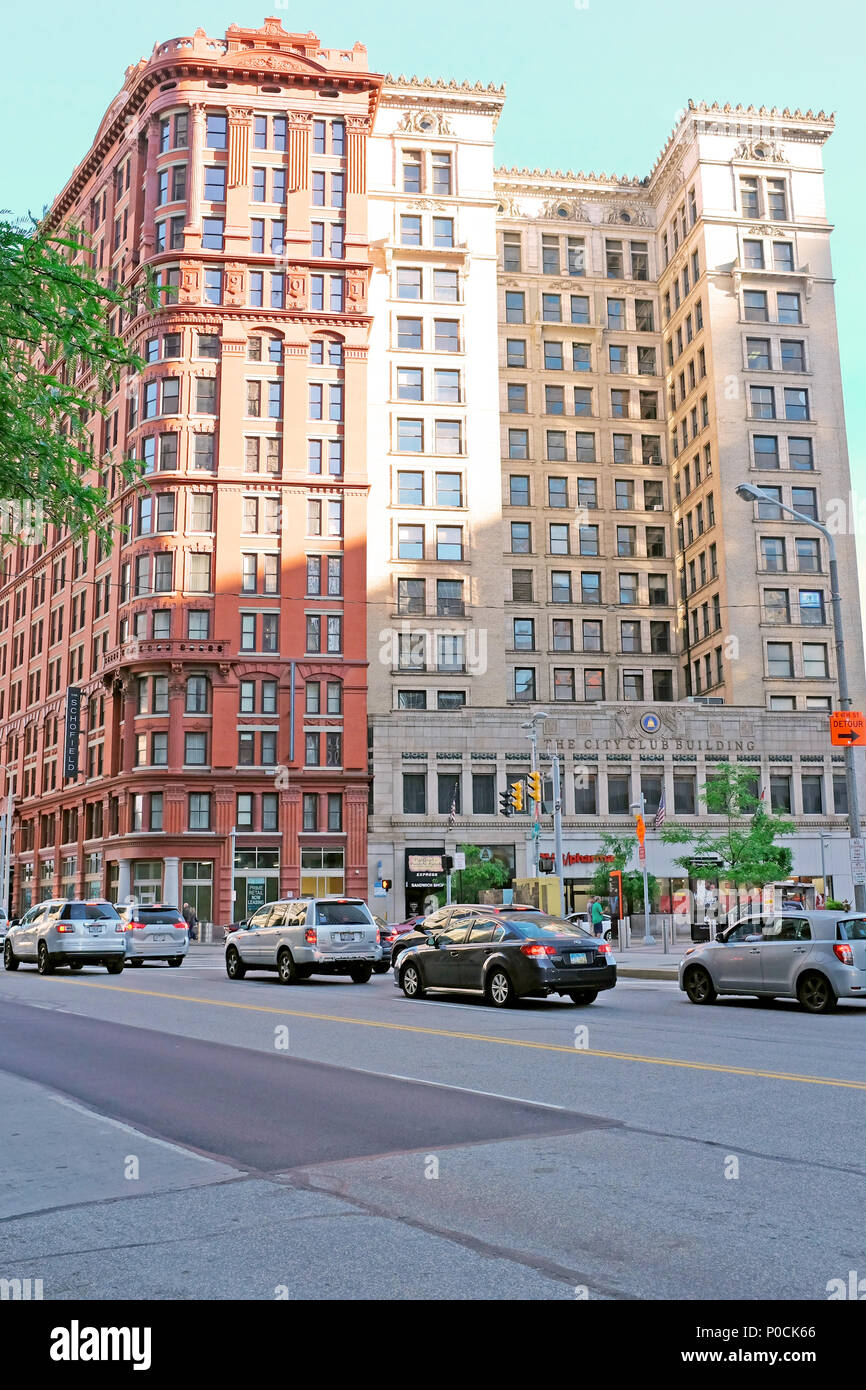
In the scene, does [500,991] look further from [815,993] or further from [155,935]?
[155,935]

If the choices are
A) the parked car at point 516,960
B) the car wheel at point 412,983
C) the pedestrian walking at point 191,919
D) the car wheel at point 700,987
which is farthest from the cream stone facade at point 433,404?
the car wheel at point 700,987

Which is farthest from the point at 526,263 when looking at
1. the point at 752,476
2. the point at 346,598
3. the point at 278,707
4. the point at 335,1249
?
the point at 335,1249

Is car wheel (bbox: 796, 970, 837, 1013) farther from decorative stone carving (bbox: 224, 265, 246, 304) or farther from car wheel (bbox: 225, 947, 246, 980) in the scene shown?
decorative stone carving (bbox: 224, 265, 246, 304)

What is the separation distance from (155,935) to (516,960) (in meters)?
20.9

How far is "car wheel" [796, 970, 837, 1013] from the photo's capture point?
62.1ft

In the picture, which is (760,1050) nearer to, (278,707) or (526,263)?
(278,707)

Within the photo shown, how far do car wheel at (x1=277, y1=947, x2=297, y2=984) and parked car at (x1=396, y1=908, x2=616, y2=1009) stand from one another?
549 cm

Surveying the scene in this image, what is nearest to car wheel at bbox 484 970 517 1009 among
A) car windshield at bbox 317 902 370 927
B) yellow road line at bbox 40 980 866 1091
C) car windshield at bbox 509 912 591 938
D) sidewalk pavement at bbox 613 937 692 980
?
car windshield at bbox 509 912 591 938

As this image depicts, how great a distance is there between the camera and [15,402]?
339 inches

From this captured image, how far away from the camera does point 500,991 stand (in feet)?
64.6

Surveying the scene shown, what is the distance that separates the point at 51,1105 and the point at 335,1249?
5231mm

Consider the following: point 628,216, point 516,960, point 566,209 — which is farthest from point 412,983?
point 628,216

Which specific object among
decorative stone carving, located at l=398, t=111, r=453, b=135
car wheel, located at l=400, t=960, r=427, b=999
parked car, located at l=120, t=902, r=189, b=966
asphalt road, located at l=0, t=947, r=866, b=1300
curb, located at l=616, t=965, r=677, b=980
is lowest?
asphalt road, located at l=0, t=947, r=866, b=1300
